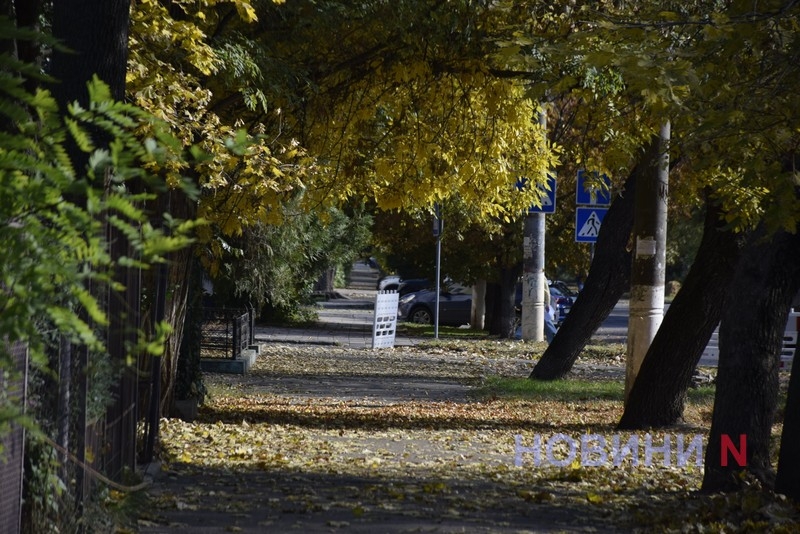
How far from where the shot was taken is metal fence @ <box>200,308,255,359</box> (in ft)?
67.8

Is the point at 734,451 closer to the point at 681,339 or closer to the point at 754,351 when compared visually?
the point at 754,351

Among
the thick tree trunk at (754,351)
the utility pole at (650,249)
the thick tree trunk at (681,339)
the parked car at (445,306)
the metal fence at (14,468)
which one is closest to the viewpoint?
the metal fence at (14,468)

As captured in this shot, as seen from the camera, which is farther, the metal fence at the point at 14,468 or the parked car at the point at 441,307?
the parked car at the point at 441,307

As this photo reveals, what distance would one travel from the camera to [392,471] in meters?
10.0

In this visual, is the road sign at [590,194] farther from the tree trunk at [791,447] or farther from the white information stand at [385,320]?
the white information stand at [385,320]

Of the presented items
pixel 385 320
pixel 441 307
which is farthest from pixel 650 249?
pixel 441 307

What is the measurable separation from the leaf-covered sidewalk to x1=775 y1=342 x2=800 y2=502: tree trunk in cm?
43

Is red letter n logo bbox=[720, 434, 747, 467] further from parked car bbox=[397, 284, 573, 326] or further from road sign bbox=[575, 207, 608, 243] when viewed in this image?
parked car bbox=[397, 284, 573, 326]

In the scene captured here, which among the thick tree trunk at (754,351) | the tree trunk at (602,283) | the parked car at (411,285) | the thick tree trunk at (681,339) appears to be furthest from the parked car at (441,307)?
the thick tree trunk at (754,351)

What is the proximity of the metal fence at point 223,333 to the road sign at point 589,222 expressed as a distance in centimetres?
614

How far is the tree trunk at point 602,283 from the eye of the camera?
58.3 ft

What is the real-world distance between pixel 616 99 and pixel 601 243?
499 centimetres

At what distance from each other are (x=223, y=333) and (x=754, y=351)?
14412mm

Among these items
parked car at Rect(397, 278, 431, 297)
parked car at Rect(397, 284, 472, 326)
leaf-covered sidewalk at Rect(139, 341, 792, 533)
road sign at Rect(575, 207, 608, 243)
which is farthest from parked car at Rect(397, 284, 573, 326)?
leaf-covered sidewalk at Rect(139, 341, 792, 533)
